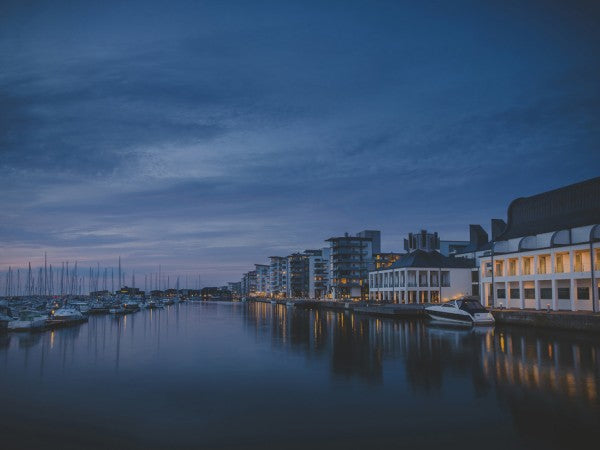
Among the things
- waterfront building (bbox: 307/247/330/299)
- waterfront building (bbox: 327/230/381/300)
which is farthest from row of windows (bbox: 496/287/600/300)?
waterfront building (bbox: 307/247/330/299)

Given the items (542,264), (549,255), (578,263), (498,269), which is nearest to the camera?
(578,263)

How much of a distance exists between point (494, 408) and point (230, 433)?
32.5 feet

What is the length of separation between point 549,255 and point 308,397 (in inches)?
1920

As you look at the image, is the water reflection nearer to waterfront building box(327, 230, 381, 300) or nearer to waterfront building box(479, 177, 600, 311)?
waterfront building box(479, 177, 600, 311)

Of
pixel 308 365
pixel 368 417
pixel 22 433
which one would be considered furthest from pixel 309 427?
pixel 308 365

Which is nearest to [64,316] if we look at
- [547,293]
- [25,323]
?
[25,323]

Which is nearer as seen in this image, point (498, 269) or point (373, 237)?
point (498, 269)

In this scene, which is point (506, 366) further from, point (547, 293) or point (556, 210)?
point (556, 210)

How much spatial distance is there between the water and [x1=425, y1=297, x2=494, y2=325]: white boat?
55.6 feet

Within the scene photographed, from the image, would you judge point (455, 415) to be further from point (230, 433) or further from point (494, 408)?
point (230, 433)

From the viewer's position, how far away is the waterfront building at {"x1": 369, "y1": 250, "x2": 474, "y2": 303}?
96062 mm

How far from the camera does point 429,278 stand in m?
96.2

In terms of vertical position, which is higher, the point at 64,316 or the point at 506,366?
the point at 506,366

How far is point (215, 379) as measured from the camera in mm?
25484
